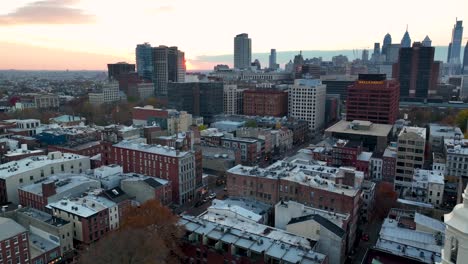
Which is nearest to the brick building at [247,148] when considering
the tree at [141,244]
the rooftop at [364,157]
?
the rooftop at [364,157]

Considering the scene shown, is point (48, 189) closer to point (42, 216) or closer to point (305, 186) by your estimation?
point (42, 216)

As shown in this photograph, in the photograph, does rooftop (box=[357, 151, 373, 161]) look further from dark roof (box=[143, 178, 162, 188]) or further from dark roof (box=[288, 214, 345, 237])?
dark roof (box=[143, 178, 162, 188])

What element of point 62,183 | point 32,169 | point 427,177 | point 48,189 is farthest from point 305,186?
point 32,169

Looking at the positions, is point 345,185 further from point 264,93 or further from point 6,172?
point 264,93

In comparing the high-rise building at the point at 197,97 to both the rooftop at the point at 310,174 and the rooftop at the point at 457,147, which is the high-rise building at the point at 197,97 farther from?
the rooftop at the point at 457,147

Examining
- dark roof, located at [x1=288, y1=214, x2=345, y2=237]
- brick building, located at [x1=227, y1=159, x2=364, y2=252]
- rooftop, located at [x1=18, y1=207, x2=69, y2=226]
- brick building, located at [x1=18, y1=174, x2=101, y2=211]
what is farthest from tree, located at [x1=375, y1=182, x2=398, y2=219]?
rooftop, located at [x1=18, y1=207, x2=69, y2=226]

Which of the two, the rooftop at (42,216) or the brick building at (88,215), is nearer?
the rooftop at (42,216)
